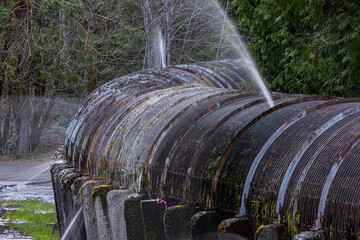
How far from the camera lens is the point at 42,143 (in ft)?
97.7

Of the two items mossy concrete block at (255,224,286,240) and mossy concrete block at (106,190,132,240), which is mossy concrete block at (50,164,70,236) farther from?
mossy concrete block at (255,224,286,240)

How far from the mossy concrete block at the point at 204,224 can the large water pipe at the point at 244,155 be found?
0.12 m

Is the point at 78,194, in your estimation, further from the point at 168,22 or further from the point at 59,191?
the point at 168,22

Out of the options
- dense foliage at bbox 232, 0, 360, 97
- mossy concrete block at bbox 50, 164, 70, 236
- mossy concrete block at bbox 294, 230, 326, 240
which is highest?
dense foliage at bbox 232, 0, 360, 97

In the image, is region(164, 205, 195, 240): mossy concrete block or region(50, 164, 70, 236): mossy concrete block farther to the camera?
region(50, 164, 70, 236): mossy concrete block

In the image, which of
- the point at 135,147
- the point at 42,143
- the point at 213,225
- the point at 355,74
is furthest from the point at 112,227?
the point at 42,143

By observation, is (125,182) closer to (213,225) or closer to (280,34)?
Answer: (213,225)

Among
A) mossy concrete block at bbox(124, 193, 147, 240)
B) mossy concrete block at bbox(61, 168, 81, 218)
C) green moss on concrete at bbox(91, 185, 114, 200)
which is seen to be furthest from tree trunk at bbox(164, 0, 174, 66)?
mossy concrete block at bbox(124, 193, 147, 240)

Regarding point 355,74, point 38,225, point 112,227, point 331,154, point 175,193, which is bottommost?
point 38,225

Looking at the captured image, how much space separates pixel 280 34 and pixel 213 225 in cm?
610

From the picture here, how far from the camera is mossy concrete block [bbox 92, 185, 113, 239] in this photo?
21.4 ft

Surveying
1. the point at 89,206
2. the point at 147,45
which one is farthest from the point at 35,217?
the point at 147,45

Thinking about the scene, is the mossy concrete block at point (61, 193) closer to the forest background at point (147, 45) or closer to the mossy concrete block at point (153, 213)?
the mossy concrete block at point (153, 213)

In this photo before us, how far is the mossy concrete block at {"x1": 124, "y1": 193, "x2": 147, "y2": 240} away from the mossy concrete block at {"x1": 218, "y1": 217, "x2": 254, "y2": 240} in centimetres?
165
